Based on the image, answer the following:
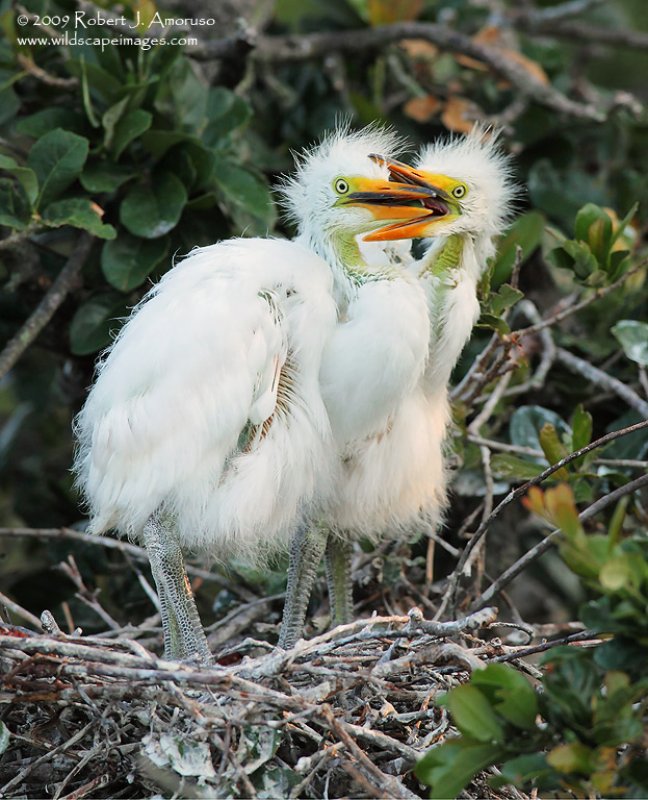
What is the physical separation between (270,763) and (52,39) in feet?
6.38

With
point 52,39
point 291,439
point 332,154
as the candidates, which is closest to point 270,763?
point 291,439

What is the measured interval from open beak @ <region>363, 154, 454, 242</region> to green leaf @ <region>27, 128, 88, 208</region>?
30.9 inches

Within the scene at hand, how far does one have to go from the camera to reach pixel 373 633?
202 centimetres

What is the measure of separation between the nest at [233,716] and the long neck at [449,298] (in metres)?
0.58

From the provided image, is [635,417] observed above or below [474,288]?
below

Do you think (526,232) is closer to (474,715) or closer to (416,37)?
(416,37)

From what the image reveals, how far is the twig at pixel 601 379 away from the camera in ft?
8.88

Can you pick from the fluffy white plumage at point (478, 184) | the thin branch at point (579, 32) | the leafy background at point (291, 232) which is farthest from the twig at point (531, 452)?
the thin branch at point (579, 32)

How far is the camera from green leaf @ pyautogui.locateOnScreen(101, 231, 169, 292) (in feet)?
9.01

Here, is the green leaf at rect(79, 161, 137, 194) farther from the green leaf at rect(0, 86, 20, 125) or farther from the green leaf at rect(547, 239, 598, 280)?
the green leaf at rect(547, 239, 598, 280)

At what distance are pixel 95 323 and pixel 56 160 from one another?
1.38 ft

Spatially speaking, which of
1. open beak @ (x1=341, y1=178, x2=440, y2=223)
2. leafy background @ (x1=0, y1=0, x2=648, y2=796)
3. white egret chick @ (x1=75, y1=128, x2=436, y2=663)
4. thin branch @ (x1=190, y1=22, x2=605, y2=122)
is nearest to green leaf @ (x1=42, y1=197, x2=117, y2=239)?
leafy background @ (x1=0, y1=0, x2=648, y2=796)

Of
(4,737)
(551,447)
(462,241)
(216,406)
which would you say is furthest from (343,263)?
(4,737)

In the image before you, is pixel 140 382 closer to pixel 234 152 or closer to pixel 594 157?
pixel 234 152
